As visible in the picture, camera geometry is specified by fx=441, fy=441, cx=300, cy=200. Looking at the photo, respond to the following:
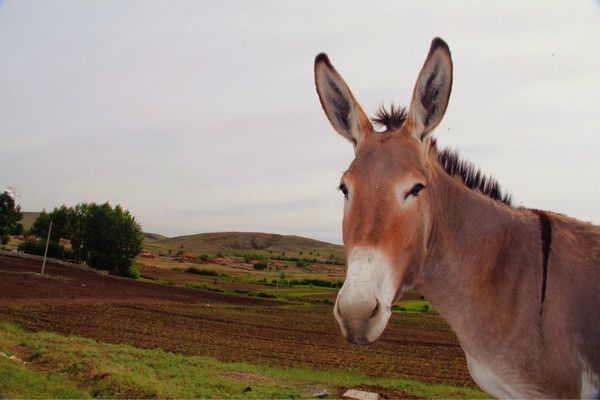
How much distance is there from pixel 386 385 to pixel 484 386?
14.4m

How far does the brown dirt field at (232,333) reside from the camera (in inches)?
792

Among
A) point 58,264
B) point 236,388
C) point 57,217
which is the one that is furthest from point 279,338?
point 57,217

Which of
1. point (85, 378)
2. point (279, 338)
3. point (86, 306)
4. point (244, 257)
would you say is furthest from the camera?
point (244, 257)

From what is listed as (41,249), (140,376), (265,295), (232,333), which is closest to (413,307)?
(265,295)

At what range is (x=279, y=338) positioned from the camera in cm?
2670

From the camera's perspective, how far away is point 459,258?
3064 mm

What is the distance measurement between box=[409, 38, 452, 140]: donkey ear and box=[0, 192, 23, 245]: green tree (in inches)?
2897

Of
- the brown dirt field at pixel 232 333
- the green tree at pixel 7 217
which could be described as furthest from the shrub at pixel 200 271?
the brown dirt field at pixel 232 333

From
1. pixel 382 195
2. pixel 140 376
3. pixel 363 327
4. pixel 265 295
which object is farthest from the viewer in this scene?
pixel 265 295

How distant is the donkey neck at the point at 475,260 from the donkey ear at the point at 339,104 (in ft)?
2.12

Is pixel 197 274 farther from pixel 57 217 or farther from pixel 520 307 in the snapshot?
pixel 520 307

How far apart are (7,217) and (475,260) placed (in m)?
79.0

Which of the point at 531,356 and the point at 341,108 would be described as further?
the point at 341,108

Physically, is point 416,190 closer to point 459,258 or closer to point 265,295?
point 459,258
